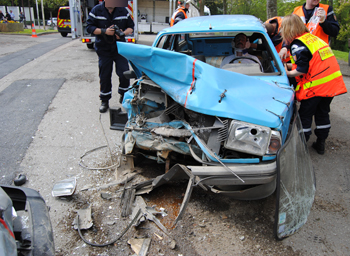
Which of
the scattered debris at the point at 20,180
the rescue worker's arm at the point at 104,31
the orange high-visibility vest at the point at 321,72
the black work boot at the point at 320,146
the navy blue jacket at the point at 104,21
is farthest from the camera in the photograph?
the navy blue jacket at the point at 104,21

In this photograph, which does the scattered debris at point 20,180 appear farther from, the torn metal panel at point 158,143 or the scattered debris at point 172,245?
the scattered debris at point 172,245

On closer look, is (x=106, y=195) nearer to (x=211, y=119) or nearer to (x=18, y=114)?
(x=211, y=119)

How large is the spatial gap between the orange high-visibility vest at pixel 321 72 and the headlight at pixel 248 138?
1661 mm

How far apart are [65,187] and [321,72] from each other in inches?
133

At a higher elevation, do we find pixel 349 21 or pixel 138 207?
pixel 349 21

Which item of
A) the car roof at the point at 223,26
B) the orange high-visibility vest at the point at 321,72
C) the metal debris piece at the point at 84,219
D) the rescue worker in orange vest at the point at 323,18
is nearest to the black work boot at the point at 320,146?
the orange high-visibility vest at the point at 321,72

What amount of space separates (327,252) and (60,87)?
6.26 metres

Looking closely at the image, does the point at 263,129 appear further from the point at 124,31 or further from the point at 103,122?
the point at 124,31

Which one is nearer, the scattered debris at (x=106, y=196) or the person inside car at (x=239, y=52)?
the scattered debris at (x=106, y=196)

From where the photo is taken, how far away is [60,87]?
6.68 m

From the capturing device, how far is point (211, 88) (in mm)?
2617

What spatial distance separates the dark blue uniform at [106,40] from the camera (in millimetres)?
4953

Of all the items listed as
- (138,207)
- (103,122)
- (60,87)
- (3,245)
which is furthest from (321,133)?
(60,87)

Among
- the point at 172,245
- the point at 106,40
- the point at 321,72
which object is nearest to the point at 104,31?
the point at 106,40
